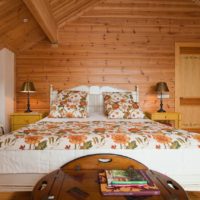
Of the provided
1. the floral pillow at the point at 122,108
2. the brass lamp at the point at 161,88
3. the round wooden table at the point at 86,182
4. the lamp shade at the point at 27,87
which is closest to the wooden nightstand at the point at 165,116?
the brass lamp at the point at 161,88

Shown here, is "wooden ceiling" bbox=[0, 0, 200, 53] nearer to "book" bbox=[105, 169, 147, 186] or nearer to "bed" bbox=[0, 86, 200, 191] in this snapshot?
"bed" bbox=[0, 86, 200, 191]

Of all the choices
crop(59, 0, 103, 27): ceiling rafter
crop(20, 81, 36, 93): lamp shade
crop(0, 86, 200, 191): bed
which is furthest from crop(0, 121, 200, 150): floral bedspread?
crop(59, 0, 103, 27): ceiling rafter

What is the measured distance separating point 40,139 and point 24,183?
→ 37 centimetres

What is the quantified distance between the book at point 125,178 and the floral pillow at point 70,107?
190cm

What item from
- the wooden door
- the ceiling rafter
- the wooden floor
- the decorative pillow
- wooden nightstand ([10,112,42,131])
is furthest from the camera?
the wooden door

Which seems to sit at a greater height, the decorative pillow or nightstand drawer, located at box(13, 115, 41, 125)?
the decorative pillow

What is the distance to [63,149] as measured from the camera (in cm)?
178

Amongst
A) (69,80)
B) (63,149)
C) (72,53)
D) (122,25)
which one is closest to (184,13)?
(122,25)

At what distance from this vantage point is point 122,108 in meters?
3.29

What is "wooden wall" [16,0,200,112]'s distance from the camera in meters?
4.09

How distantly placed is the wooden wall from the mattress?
2.35m

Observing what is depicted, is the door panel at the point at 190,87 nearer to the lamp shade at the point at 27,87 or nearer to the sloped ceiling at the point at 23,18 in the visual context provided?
the sloped ceiling at the point at 23,18

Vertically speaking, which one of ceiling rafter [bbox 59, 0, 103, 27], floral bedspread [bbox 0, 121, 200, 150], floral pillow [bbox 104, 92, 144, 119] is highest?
ceiling rafter [bbox 59, 0, 103, 27]

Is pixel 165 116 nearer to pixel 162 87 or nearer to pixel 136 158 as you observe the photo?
pixel 162 87
